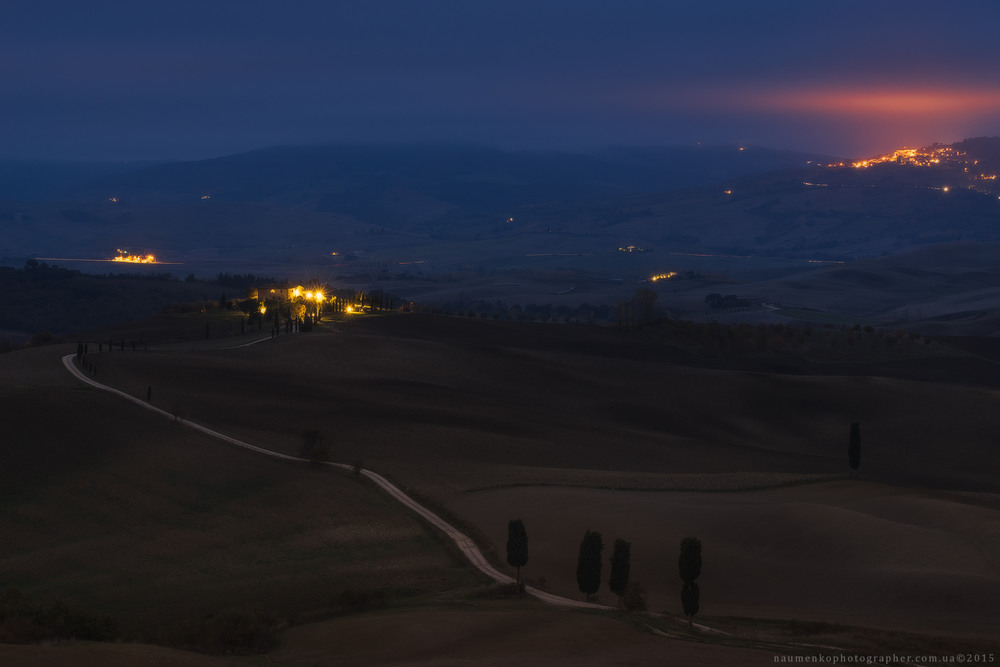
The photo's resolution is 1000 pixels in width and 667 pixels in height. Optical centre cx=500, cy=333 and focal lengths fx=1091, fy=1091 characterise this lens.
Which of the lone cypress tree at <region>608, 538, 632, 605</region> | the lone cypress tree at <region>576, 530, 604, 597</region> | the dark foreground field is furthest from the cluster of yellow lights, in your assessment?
the lone cypress tree at <region>608, 538, 632, 605</region>

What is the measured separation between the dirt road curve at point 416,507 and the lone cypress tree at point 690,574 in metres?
2.20

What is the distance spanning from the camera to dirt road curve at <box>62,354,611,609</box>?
2872cm

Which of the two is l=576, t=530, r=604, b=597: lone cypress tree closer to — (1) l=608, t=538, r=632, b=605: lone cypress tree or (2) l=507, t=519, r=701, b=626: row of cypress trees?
(2) l=507, t=519, r=701, b=626: row of cypress trees

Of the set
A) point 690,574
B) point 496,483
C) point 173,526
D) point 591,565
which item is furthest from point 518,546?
point 496,483

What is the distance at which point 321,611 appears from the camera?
2697cm

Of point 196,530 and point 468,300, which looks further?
point 468,300

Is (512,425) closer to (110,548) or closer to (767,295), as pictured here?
(110,548)

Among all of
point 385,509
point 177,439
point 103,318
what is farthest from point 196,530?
point 103,318

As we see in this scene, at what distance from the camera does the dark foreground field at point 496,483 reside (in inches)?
1138

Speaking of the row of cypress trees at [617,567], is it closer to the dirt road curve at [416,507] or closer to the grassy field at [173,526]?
the dirt road curve at [416,507]

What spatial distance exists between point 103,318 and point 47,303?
359 inches

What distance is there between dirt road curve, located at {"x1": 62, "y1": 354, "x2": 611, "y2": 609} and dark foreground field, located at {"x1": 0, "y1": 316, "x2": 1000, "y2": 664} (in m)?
0.86

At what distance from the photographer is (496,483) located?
41.9 meters

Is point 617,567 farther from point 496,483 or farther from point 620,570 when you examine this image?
point 496,483
